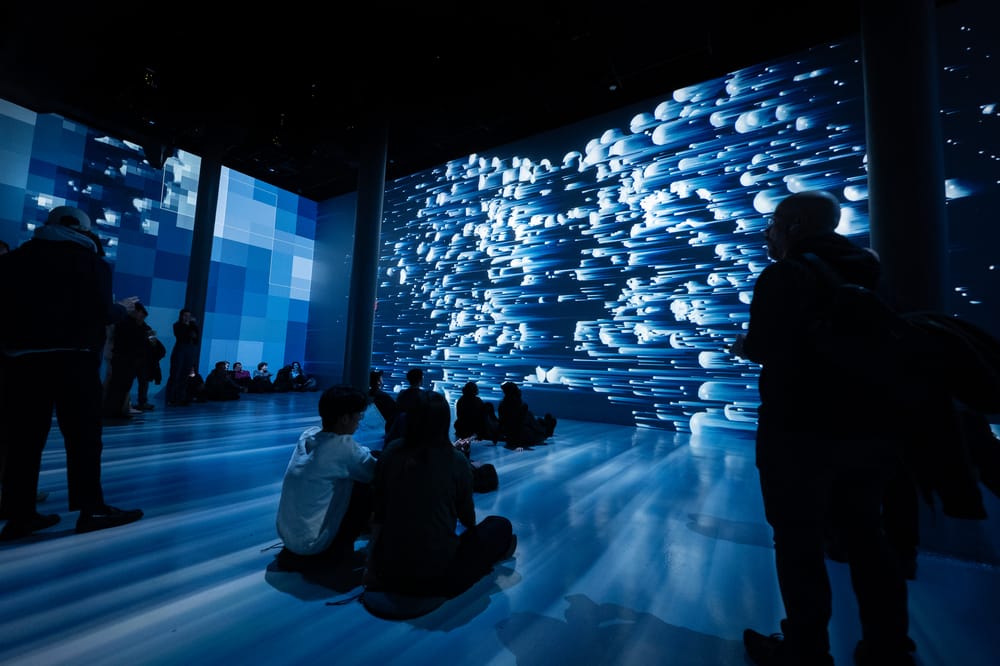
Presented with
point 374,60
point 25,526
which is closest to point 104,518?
point 25,526

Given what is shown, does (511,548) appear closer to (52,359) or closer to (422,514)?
(422,514)

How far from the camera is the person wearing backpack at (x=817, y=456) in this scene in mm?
988

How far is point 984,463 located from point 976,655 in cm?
85

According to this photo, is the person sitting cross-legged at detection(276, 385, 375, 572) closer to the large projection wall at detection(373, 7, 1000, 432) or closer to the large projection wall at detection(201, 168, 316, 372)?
the large projection wall at detection(373, 7, 1000, 432)

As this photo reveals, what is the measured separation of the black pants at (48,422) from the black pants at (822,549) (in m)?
2.78

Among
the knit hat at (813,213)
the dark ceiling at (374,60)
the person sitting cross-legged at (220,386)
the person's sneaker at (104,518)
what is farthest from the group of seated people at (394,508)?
the person sitting cross-legged at (220,386)

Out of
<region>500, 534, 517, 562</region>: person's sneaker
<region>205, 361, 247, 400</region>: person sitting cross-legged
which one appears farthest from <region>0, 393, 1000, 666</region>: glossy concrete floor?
<region>205, 361, 247, 400</region>: person sitting cross-legged

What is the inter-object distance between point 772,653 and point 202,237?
957 cm

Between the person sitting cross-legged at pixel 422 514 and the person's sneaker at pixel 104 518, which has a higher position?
the person sitting cross-legged at pixel 422 514

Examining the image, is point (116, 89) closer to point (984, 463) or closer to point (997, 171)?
point (984, 463)

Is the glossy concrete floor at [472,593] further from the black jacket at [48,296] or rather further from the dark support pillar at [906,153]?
the dark support pillar at [906,153]

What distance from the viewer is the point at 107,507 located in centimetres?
210

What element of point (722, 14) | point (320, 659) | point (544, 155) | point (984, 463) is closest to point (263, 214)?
point (544, 155)

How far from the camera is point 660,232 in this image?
5770 millimetres
